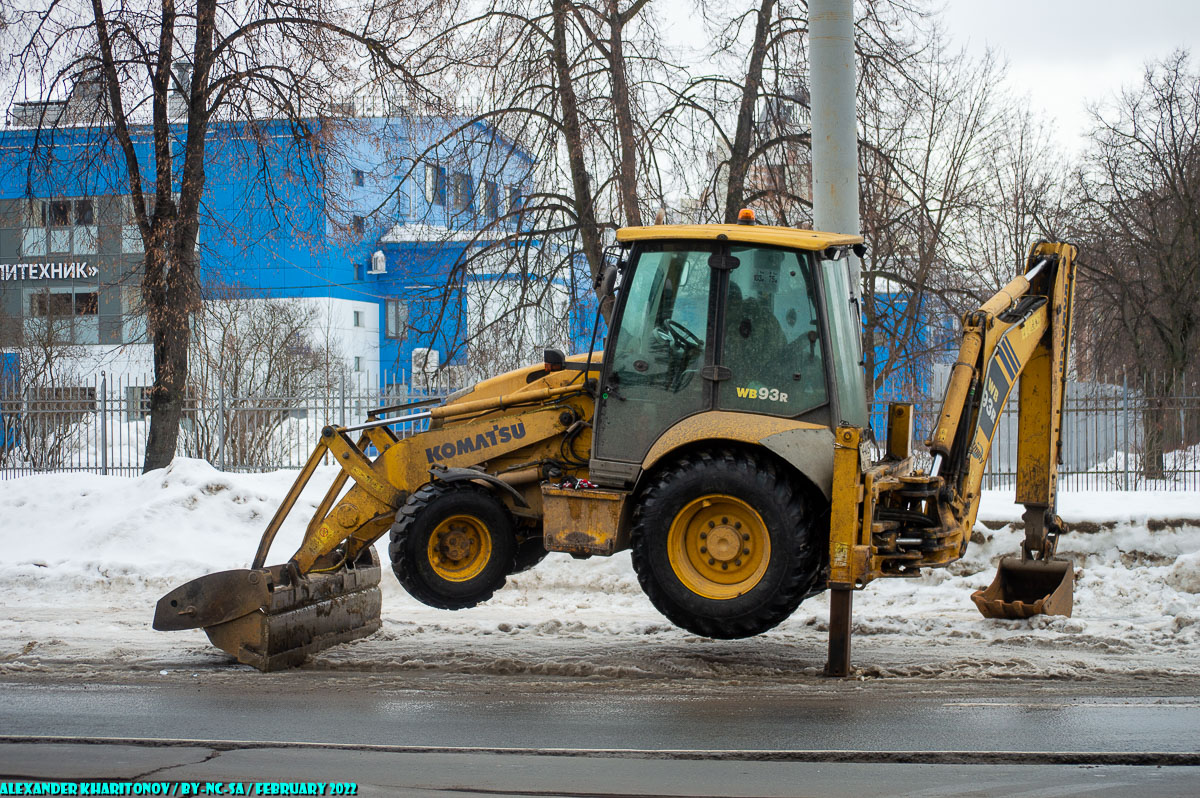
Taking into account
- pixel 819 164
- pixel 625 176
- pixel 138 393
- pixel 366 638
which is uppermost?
pixel 625 176

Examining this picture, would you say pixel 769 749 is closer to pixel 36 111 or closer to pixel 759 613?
pixel 759 613

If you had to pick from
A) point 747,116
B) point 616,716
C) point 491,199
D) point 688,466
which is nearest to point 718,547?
point 688,466

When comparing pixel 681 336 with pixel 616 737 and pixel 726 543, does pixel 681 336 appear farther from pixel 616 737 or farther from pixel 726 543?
pixel 616 737

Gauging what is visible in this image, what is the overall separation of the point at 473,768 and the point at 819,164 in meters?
7.11

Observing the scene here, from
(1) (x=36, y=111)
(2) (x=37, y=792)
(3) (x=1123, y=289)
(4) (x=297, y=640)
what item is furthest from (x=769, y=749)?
(3) (x=1123, y=289)

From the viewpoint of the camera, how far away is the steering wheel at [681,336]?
709 cm

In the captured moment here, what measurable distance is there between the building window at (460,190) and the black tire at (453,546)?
10355 mm

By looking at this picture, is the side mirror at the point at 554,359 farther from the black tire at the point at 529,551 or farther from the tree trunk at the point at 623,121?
the tree trunk at the point at 623,121

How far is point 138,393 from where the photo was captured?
62.1 feet

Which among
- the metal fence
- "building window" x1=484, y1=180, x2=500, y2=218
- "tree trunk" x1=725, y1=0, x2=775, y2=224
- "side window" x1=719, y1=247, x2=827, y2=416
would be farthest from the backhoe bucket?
"tree trunk" x1=725, y1=0, x2=775, y2=224

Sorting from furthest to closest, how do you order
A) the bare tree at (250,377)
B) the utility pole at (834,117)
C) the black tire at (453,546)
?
1. the bare tree at (250,377)
2. the utility pole at (834,117)
3. the black tire at (453,546)

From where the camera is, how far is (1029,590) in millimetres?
9266

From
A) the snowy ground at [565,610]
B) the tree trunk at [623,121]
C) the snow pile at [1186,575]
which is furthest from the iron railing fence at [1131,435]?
the snow pile at [1186,575]

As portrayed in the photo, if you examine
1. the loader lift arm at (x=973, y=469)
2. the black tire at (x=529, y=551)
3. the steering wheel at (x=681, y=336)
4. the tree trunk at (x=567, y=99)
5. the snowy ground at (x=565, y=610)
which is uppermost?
the tree trunk at (x=567, y=99)
